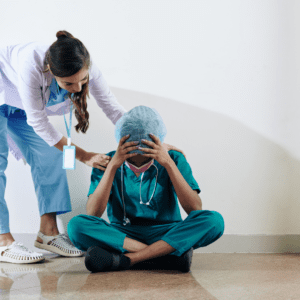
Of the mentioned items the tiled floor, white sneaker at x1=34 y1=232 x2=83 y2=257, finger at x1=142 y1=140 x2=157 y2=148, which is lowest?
white sneaker at x1=34 y1=232 x2=83 y2=257

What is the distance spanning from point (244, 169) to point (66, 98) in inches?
38.6

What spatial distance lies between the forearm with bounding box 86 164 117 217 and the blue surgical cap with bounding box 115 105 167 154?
13cm

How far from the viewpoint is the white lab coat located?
136 centimetres

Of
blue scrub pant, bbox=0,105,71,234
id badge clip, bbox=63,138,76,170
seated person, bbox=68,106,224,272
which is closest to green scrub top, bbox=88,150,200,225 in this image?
seated person, bbox=68,106,224,272

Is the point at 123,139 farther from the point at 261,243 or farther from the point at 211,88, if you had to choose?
the point at 261,243

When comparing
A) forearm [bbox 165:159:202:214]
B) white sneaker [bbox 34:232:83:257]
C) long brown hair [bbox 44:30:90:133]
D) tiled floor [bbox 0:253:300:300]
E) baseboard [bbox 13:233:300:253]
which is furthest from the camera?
baseboard [bbox 13:233:300:253]

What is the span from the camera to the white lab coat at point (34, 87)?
4.46 ft

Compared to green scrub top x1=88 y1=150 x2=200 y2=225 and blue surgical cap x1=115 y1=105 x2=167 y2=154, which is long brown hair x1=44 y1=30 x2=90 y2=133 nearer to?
blue surgical cap x1=115 y1=105 x2=167 y2=154

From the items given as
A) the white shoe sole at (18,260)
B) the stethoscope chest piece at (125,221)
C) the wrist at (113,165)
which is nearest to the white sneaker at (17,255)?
the white shoe sole at (18,260)

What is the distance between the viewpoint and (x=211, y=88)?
185 cm

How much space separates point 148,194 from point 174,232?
0.23 metres

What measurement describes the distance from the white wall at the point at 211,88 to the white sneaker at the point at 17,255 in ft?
1.23

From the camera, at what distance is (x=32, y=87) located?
138 cm

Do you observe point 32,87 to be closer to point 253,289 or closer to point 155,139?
point 155,139
